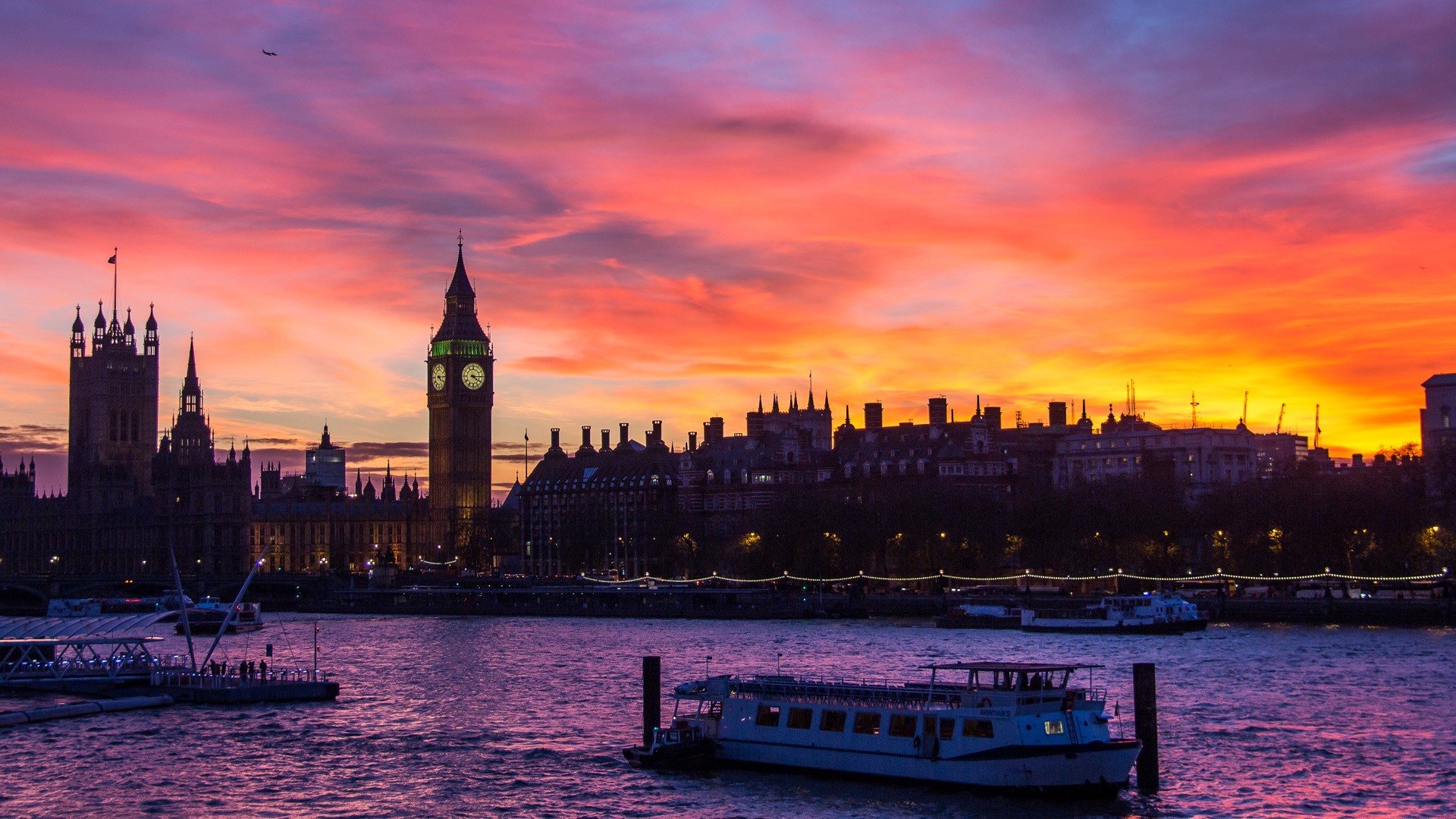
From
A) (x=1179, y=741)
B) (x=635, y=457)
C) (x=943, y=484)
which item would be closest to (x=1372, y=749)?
(x=1179, y=741)

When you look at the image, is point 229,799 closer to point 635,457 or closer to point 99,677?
point 99,677

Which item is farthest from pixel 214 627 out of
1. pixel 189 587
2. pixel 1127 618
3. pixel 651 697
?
Answer: pixel 651 697

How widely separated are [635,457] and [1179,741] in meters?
147

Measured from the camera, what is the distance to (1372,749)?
53406 mm

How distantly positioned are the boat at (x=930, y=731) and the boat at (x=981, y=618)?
61272mm

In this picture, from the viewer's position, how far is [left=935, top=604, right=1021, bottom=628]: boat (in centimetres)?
11144

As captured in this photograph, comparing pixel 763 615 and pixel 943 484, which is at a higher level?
pixel 943 484

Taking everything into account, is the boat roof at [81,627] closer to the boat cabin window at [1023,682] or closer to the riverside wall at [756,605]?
the boat cabin window at [1023,682]

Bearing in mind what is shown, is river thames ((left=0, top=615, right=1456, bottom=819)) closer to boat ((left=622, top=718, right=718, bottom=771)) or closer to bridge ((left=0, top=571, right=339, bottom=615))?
boat ((left=622, top=718, right=718, bottom=771))

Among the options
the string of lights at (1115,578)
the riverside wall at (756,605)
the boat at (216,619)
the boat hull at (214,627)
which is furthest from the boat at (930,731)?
the boat at (216,619)

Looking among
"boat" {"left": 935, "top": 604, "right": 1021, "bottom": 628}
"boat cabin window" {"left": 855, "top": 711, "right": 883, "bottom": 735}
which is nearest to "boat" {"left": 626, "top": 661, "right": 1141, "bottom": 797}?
"boat cabin window" {"left": 855, "top": 711, "right": 883, "bottom": 735}

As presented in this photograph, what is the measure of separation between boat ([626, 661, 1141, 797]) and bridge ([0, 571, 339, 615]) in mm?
124404

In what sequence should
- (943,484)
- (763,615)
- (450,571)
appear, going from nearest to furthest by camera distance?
(763,615) < (943,484) < (450,571)

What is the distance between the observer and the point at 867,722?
47.9 metres
